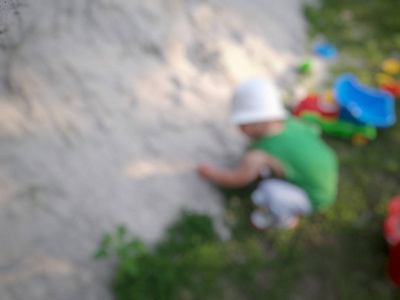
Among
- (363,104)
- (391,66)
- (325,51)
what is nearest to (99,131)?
(363,104)

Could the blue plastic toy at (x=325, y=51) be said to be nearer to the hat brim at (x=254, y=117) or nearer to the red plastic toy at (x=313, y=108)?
the red plastic toy at (x=313, y=108)

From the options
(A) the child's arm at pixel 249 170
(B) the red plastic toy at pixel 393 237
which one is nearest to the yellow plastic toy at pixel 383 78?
(B) the red plastic toy at pixel 393 237

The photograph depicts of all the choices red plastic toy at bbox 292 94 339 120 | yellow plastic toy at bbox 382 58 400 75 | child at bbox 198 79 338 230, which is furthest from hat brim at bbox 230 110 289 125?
yellow plastic toy at bbox 382 58 400 75

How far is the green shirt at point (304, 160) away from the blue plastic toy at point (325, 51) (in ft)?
5.64

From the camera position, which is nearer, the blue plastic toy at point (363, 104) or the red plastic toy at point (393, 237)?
the red plastic toy at point (393, 237)

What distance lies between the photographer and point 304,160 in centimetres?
202

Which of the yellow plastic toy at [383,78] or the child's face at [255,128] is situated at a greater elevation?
the child's face at [255,128]

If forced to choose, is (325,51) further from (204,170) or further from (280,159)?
(204,170)

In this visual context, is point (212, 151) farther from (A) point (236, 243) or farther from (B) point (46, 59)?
(B) point (46, 59)

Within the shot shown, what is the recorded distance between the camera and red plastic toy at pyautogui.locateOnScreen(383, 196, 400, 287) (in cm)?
201

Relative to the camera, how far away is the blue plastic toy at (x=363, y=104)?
8.96 feet

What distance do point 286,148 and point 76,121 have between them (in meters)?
1.22

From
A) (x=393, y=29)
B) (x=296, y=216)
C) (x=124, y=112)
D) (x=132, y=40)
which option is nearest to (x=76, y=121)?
(x=124, y=112)

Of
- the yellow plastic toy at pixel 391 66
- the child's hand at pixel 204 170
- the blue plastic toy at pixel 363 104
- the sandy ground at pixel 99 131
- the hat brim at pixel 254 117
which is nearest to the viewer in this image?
the sandy ground at pixel 99 131
